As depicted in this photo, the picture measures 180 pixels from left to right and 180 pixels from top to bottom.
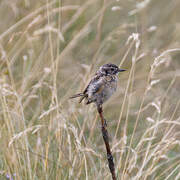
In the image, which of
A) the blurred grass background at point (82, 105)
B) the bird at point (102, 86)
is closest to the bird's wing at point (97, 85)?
the bird at point (102, 86)

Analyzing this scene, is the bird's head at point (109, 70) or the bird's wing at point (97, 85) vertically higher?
the bird's head at point (109, 70)

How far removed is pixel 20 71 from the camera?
4762 millimetres

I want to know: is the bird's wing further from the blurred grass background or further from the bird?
the blurred grass background

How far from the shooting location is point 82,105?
3963mm

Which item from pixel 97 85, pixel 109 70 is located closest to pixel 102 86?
pixel 97 85

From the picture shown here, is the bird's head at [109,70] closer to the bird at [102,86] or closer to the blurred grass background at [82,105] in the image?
the bird at [102,86]

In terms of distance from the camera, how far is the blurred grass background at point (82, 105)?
296 centimetres

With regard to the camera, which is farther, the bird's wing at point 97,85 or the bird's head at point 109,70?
the bird's head at point 109,70

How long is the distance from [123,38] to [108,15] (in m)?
0.59

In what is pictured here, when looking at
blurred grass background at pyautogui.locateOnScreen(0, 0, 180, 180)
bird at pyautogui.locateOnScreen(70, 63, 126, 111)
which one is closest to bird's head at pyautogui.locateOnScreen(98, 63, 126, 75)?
bird at pyautogui.locateOnScreen(70, 63, 126, 111)

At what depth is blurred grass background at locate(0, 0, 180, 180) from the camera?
296cm

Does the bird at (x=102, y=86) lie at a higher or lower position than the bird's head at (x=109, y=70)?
lower

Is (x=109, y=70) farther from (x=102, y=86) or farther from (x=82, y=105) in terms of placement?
(x=82, y=105)

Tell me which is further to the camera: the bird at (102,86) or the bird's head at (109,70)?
the bird's head at (109,70)
